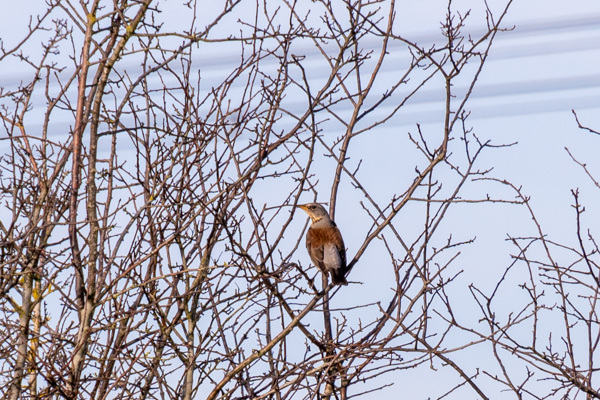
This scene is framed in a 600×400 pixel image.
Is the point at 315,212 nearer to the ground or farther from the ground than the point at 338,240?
farther from the ground

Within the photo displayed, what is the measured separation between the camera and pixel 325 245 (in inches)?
273

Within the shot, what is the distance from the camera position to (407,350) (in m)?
5.03

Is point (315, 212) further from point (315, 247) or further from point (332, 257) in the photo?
point (332, 257)

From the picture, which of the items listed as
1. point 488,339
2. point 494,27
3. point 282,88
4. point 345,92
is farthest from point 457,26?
point 488,339

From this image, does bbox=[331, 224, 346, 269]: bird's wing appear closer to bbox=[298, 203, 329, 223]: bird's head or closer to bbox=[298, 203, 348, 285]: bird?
bbox=[298, 203, 348, 285]: bird

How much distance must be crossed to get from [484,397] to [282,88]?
7.15 ft

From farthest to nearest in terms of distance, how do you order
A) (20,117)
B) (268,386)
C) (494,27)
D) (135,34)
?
(20,117), (494,27), (268,386), (135,34)

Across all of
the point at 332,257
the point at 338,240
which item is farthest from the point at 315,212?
the point at 332,257

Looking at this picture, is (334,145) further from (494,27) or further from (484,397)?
(484,397)

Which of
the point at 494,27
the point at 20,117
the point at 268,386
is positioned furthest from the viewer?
the point at 20,117

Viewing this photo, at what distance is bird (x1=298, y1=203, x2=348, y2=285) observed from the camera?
6206mm

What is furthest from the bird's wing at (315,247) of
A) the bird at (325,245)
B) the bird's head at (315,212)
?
the bird's head at (315,212)

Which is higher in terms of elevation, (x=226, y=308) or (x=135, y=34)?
(x=135, y=34)

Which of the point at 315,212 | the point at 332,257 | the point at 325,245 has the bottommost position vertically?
the point at 332,257
